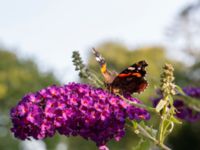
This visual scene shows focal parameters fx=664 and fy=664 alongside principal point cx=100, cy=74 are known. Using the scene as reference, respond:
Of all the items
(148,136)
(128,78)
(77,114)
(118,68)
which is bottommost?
(148,136)

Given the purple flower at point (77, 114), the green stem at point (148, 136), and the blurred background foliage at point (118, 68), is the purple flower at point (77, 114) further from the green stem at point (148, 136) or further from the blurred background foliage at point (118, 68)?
the blurred background foliage at point (118, 68)

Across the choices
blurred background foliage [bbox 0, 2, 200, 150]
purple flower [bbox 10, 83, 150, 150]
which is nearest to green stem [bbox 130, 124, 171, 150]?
purple flower [bbox 10, 83, 150, 150]

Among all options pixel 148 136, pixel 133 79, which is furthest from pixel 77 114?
pixel 133 79

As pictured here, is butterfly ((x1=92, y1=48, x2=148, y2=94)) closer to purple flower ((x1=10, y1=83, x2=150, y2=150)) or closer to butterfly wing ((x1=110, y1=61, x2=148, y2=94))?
butterfly wing ((x1=110, y1=61, x2=148, y2=94))

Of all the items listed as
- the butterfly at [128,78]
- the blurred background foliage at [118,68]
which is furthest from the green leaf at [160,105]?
the blurred background foliage at [118,68]

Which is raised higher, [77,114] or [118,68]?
[118,68]

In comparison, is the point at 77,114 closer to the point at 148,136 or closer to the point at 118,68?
the point at 148,136

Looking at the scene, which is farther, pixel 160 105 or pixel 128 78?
pixel 128 78
